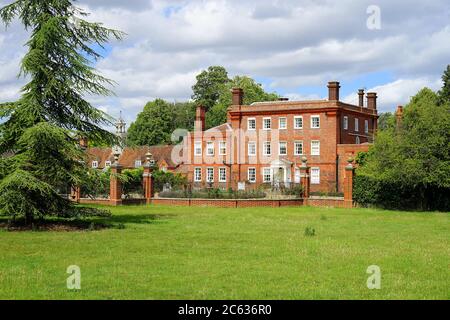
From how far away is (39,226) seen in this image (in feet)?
62.1

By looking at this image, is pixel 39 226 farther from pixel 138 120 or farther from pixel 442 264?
pixel 138 120

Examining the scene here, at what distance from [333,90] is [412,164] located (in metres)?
23.7

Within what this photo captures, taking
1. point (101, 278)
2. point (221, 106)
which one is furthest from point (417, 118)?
point (221, 106)

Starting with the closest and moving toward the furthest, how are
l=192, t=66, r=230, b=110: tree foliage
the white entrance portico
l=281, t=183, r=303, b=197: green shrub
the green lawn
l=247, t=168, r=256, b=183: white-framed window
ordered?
the green lawn, l=281, t=183, r=303, b=197: green shrub, the white entrance portico, l=247, t=168, r=256, b=183: white-framed window, l=192, t=66, r=230, b=110: tree foliage

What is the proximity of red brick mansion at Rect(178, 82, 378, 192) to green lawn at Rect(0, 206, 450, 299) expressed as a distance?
34.4 m

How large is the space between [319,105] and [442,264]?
43.1 meters

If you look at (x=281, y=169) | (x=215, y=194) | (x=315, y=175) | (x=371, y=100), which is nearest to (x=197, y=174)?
(x=281, y=169)

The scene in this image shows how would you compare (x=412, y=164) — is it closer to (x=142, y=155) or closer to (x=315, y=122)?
(x=315, y=122)

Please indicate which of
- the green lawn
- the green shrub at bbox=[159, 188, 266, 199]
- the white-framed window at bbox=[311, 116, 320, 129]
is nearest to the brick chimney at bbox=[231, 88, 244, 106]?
the white-framed window at bbox=[311, 116, 320, 129]

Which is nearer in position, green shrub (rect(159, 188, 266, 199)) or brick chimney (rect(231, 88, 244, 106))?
green shrub (rect(159, 188, 266, 199))

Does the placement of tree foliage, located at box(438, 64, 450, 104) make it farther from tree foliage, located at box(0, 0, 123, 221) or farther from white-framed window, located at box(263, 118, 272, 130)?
tree foliage, located at box(0, 0, 123, 221)

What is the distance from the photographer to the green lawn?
Answer: 354 inches

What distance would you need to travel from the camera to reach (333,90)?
53938 mm

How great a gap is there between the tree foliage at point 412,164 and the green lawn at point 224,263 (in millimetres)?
12820
